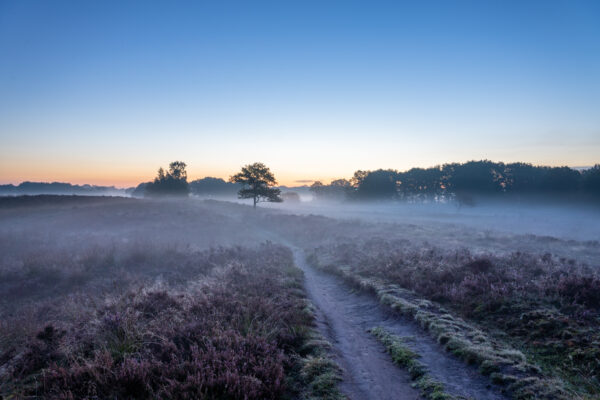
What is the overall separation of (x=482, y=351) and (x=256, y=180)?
176 ft

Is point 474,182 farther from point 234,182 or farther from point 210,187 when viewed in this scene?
point 210,187

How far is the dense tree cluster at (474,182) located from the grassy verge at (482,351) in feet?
257

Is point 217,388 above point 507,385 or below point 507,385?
above

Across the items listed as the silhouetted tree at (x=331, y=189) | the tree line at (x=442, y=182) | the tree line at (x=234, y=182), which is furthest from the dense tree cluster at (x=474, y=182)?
the tree line at (x=234, y=182)

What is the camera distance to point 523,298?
9.70 metres

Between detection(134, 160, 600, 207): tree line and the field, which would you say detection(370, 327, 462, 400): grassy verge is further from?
detection(134, 160, 600, 207): tree line

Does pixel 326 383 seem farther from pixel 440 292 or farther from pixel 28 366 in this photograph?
pixel 440 292

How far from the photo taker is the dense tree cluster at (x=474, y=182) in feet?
243

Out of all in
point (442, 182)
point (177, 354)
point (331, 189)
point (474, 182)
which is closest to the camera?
point (177, 354)

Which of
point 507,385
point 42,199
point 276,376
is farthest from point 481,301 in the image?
point 42,199

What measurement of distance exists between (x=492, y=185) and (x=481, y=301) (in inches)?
3536

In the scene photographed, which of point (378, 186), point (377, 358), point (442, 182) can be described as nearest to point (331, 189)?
point (378, 186)

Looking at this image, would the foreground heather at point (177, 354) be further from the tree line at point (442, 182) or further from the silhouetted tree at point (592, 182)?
the silhouetted tree at point (592, 182)

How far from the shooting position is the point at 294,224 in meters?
43.5
